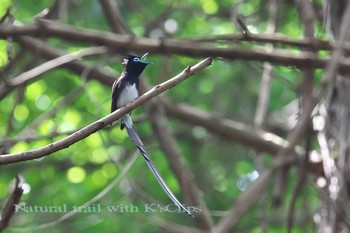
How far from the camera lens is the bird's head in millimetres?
2422

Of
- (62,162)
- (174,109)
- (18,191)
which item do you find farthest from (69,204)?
(18,191)

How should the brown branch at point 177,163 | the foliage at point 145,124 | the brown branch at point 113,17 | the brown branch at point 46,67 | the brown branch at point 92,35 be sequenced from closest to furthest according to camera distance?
the brown branch at point 92,35, the brown branch at point 46,67, the brown branch at point 177,163, the brown branch at point 113,17, the foliage at point 145,124

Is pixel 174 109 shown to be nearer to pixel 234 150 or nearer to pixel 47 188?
pixel 47 188

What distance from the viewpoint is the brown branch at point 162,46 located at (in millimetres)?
3436

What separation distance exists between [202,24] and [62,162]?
1842mm

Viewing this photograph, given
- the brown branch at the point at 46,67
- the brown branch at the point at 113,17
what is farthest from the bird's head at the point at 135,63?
the brown branch at the point at 113,17

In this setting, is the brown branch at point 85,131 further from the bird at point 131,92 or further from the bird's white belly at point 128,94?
the bird's white belly at point 128,94

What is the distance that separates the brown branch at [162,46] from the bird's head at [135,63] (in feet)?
3.29

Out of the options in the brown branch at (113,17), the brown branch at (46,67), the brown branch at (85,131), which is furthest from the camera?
the brown branch at (113,17)

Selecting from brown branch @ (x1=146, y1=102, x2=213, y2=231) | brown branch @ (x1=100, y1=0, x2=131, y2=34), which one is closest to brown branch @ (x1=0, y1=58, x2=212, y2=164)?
brown branch @ (x1=146, y1=102, x2=213, y2=231)

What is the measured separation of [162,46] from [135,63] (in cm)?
119

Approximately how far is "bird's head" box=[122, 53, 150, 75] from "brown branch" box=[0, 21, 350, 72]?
100 cm

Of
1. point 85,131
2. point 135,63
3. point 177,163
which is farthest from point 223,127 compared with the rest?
point 85,131

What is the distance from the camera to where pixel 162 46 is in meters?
3.63
